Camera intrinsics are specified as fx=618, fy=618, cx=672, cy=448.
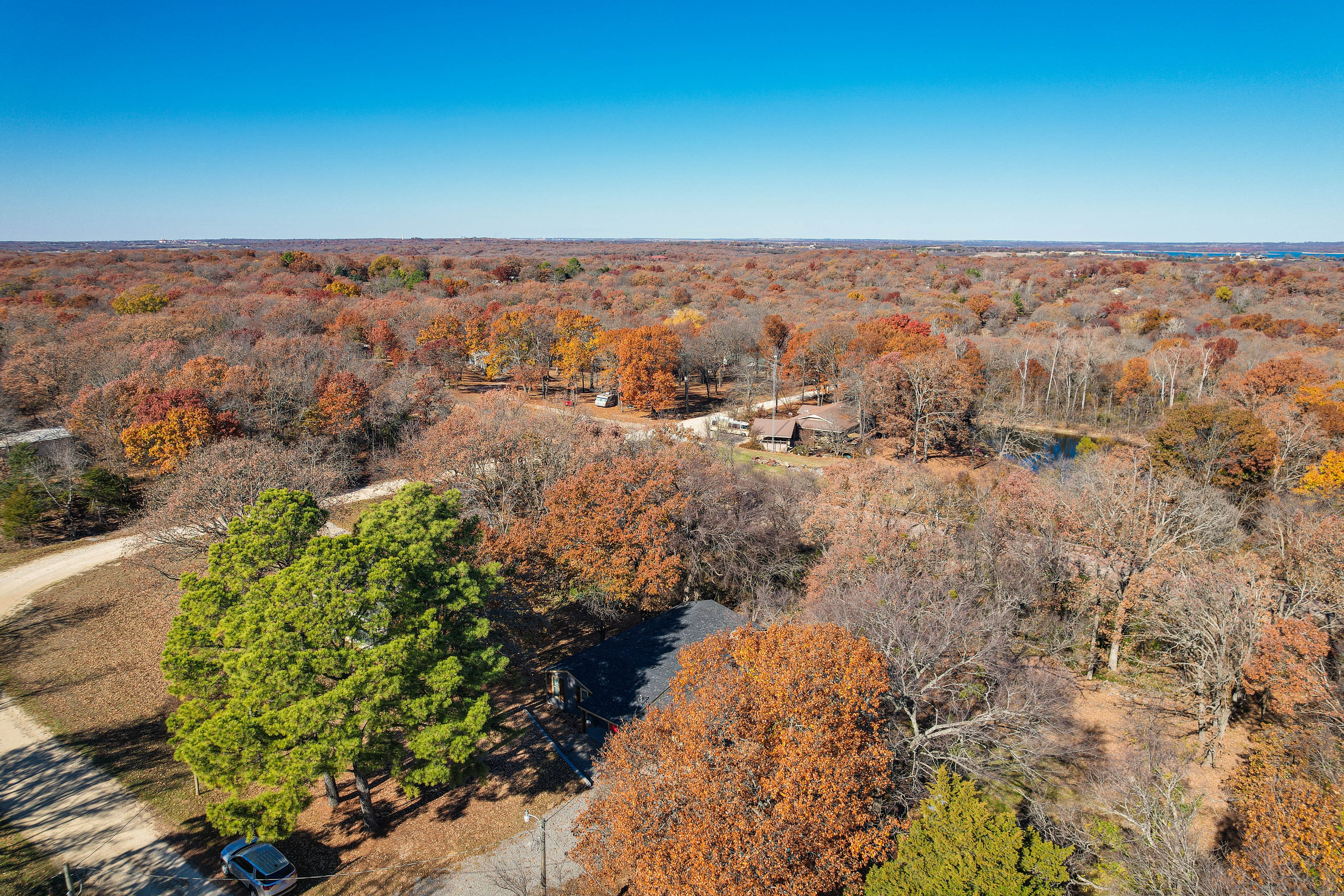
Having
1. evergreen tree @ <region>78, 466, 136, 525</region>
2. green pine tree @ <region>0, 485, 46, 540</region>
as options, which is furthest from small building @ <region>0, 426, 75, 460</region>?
green pine tree @ <region>0, 485, 46, 540</region>

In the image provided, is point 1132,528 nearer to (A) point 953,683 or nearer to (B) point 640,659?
(A) point 953,683

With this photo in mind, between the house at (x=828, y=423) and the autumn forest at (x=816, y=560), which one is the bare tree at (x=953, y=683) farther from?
the house at (x=828, y=423)

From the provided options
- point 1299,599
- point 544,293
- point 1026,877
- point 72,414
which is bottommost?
point 1026,877

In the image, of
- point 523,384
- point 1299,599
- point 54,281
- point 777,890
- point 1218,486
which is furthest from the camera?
point 54,281

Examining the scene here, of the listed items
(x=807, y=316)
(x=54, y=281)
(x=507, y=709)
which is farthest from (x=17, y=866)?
(x=54, y=281)

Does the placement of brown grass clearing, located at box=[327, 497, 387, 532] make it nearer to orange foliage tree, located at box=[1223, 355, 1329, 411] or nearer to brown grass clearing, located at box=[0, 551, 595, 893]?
brown grass clearing, located at box=[0, 551, 595, 893]

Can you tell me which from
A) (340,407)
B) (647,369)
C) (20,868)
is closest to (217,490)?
(20,868)

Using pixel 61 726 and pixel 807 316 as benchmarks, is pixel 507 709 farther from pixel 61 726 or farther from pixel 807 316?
pixel 807 316

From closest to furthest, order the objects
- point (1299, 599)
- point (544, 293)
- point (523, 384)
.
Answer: point (1299, 599) < point (523, 384) < point (544, 293)
